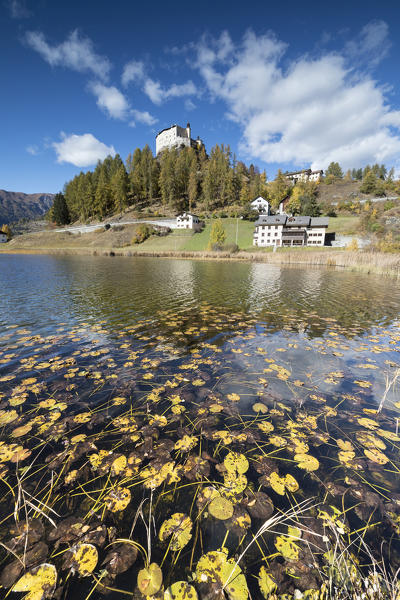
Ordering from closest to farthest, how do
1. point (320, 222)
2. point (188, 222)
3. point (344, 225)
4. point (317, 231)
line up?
point (320, 222) < point (317, 231) < point (344, 225) < point (188, 222)

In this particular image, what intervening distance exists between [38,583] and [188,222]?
97008mm

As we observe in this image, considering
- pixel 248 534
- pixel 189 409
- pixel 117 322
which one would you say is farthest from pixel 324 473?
pixel 117 322

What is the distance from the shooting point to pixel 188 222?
305 feet

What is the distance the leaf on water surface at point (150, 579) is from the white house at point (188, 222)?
95.0 m

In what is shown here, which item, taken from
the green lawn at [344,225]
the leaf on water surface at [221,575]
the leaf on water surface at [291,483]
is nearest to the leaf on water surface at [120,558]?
the leaf on water surface at [221,575]

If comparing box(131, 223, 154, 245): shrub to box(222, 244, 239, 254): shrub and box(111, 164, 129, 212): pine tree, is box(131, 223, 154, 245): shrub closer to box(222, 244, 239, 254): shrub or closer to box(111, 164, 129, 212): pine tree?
box(111, 164, 129, 212): pine tree

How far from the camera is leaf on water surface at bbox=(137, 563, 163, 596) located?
2.48m

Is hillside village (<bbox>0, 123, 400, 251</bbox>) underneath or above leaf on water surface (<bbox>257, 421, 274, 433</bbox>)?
above

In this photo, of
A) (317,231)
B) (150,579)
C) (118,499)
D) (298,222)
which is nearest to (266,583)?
(150,579)

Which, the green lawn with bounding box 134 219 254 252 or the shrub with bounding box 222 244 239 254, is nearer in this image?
the shrub with bounding box 222 244 239 254

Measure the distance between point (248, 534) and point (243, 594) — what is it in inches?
26.4

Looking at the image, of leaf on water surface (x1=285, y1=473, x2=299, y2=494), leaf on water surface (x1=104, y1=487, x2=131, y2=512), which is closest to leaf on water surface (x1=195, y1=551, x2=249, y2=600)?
leaf on water surface (x1=104, y1=487, x2=131, y2=512)

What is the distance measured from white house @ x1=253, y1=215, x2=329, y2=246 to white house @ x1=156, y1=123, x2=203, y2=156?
118749mm

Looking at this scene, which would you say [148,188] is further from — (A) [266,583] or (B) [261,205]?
(A) [266,583]
